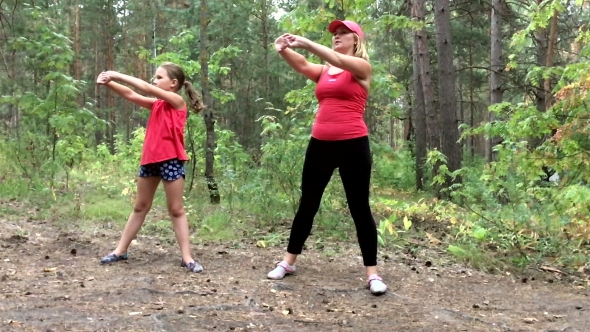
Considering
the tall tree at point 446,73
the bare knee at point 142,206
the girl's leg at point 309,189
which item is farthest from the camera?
the tall tree at point 446,73

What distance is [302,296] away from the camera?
11.4 feet

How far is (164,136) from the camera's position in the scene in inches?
157

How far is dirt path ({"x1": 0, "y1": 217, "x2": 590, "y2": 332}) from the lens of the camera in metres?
2.86

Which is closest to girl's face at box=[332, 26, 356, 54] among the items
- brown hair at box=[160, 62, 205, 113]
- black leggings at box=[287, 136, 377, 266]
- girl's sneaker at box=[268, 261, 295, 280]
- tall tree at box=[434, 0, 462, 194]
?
black leggings at box=[287, 136, 377, 266]

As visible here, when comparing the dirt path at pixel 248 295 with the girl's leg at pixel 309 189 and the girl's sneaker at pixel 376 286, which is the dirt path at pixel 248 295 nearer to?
the girl's sneaker at pixel 376 286

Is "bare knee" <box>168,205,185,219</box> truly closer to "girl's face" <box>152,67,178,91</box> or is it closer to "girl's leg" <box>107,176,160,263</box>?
"girl's leg" <box>107,176,160,263</box>

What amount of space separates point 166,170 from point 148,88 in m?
0.65

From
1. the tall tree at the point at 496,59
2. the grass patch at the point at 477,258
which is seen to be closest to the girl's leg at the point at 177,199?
the grass patch at the point at 477,258

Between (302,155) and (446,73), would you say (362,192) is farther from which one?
(446,73)

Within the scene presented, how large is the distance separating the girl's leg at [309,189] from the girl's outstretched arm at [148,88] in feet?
3.70

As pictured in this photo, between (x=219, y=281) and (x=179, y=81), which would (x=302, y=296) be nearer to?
(x=219, y=281)

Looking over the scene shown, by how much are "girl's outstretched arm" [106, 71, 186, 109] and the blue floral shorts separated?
17.8 inches

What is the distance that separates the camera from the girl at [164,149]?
3.99 metres

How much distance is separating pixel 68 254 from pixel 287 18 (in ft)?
12.0
